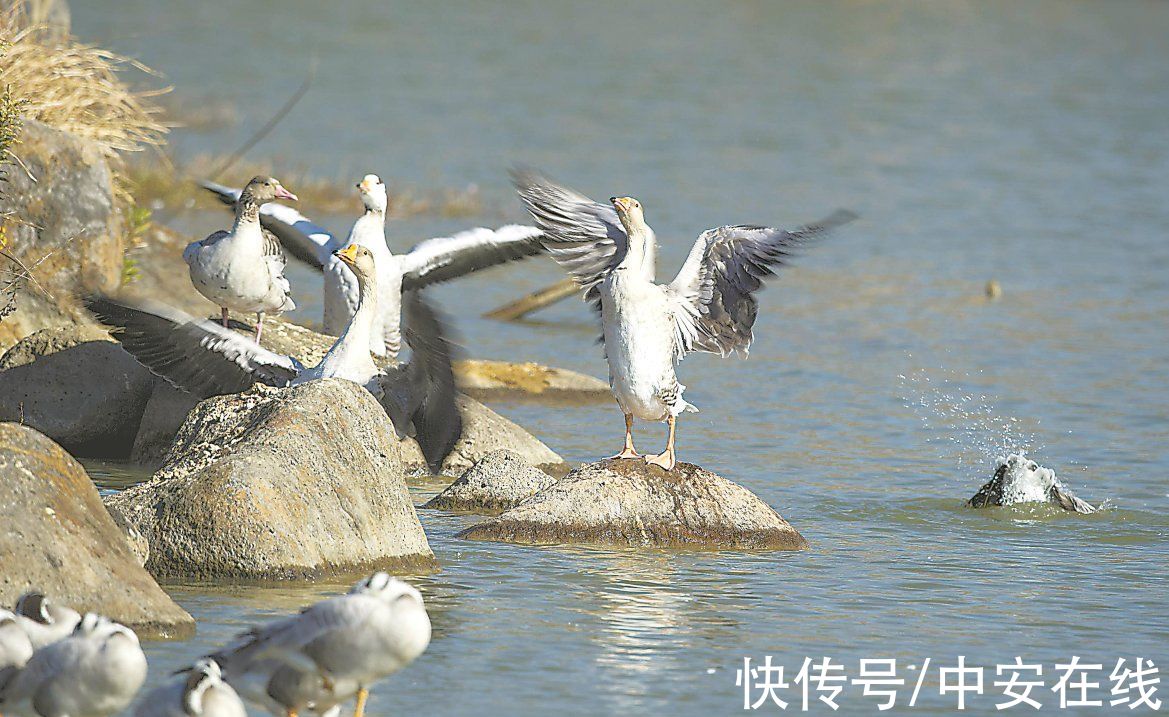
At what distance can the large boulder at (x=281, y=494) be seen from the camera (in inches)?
314

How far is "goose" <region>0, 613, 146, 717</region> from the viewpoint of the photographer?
5.44m

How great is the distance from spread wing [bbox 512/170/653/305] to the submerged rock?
→ 272 centimetres

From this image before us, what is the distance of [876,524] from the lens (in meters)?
10.3

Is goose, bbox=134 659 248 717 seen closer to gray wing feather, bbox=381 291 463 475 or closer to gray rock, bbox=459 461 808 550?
gray rock, bbox=459 461 808 550

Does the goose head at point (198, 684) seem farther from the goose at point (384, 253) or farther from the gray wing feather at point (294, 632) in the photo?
the goose at point (384, 253)

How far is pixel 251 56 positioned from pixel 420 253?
2363 cm

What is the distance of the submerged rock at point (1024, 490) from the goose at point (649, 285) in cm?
210

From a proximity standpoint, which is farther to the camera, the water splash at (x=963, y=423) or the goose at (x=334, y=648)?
the water splash at (x=963, y=423)

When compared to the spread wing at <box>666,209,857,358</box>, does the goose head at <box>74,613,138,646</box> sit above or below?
→ below

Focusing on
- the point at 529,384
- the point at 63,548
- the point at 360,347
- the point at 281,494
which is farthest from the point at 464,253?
the point at 63,548

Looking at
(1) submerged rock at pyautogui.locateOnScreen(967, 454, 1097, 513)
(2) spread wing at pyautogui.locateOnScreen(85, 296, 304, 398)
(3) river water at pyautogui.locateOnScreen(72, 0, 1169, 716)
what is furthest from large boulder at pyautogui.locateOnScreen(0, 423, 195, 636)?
(1) submerged rock at pyautogui.locateOnScreen(967, 454, 1097, 513)

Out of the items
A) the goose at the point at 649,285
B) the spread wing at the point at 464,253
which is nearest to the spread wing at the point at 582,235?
the goose at the point at 649,285

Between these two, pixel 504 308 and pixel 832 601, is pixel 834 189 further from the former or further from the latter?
pixel 832 601

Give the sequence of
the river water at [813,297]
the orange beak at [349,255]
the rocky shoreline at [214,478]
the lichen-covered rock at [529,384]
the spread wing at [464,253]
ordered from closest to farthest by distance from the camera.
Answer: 1. the rocky shoreline at [214,478]
2. the river water at [813,297]
3. the orange beak at [349,255]
4. the spread wing at [464,253]
5. the lichen-covered rock at [529,384]
